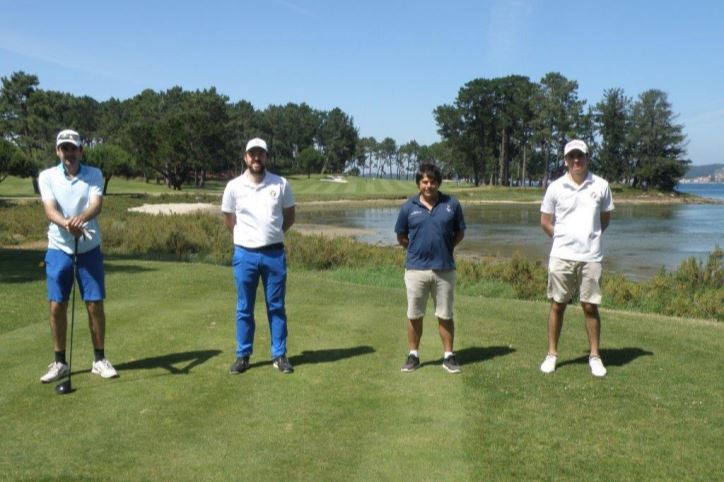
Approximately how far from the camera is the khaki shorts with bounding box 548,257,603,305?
6441mm

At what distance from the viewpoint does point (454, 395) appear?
5711mm

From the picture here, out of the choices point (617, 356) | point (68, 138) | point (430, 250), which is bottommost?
point (617, 356)

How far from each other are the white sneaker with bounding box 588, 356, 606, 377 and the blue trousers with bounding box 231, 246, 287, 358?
2.94 metres

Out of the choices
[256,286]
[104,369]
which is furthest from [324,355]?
[104,369]

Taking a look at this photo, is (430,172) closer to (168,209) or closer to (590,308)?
(590,308)

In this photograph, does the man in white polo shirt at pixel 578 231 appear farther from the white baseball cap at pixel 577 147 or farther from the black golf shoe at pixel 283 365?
the black golf shoe at pixel 283 365

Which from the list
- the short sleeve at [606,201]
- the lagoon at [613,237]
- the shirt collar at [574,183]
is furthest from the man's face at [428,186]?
the lagoon at [613,237]

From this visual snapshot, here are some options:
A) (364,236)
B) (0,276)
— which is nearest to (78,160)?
(0,276)

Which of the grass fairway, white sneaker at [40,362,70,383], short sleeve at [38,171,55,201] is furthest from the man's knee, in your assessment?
short sleeve at [38,171,55,201]

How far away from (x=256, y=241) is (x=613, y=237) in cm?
3349

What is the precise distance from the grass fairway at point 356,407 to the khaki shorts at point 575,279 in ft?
2.38

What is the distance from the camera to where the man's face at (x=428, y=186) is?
6367 mm

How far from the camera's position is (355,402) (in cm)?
548

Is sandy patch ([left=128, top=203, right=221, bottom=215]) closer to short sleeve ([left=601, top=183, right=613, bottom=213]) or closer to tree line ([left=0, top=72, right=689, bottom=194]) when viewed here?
tree line ([left=0, top=72, right=689, bottom=194])
